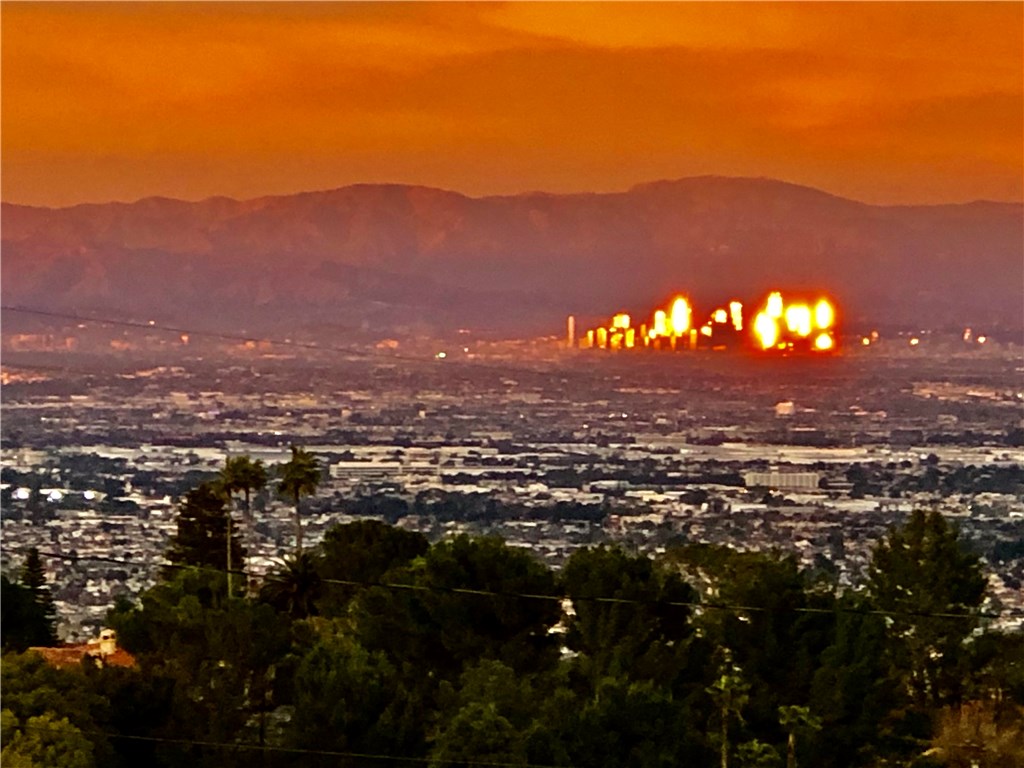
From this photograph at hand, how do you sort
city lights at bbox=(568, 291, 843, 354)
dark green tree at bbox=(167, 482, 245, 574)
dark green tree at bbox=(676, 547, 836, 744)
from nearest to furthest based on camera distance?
dark green tree at bbox=(676, 547, 836, 744) < city lights at bbox=(568, 291, 843, 354) < dark green tree at bbox=(167, 482, 245, 574)

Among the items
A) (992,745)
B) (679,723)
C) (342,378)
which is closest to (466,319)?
(342,378)

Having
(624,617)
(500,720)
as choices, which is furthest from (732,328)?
(500,720)

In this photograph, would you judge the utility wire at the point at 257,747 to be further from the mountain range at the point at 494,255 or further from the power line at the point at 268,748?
the mountain range at the point at 494,255

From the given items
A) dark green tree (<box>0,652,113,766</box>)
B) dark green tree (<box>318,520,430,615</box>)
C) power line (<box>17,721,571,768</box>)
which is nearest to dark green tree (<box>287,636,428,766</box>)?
power line (<box>17,721,571,768</box>)

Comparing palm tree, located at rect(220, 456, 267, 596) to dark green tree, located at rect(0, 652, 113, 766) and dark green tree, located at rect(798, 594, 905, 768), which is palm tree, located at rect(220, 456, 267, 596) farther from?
dark green tree, located at rect(798, 594, 905, 768)

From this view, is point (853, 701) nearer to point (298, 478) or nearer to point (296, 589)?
point (296, 589)

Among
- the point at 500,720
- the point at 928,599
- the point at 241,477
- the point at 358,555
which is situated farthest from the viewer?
the point at 241,477
